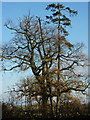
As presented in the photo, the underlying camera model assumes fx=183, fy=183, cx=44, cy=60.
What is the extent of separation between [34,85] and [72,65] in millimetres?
2299

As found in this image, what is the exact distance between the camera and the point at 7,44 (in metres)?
9.76

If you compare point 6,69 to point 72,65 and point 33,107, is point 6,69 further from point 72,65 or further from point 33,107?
point 72,65

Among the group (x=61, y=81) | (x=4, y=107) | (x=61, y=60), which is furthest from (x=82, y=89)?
(x=4, y=107)

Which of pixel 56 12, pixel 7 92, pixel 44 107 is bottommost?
pixel 44 107

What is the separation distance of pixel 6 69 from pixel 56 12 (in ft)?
13.7

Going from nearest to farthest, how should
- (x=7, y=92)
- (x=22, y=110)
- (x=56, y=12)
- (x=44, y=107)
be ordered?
(x=22, y=110) → (x=44, y=107) → (x=7, y=92) → (x=56, y=12)

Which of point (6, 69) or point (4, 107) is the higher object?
point (6, 69)

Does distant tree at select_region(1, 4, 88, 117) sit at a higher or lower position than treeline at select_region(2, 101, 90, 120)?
higher

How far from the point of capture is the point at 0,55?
9.81 meters

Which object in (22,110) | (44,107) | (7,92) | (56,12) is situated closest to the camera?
(22,110)

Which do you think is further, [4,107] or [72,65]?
[72,65]

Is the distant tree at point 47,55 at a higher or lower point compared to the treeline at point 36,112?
higher

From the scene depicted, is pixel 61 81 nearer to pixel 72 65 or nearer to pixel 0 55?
pixel 72 65

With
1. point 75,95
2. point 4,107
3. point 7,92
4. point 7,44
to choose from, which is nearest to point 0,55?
point 7,44
